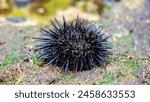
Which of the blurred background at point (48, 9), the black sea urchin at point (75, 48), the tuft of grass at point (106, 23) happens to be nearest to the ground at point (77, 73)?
the black sea urchin at point (75, 48)

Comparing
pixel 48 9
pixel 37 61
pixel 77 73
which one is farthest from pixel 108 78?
pixel 48 9

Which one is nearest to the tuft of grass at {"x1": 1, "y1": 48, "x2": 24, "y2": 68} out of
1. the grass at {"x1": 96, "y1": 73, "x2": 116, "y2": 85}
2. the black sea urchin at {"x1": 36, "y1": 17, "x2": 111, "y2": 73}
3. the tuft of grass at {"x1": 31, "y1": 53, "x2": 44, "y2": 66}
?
the tuft of grass at {"x1": 31, "y1": 53, "x2": 44, "y2": 66}

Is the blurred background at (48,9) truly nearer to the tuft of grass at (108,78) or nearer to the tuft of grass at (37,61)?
the tuft of grass at (37,61)

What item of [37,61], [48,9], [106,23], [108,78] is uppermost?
[48,9]

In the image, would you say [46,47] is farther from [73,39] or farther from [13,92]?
[13,92]

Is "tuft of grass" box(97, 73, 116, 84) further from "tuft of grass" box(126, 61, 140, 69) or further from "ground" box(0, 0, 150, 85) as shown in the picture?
"tuft of grass" box(126, 61, 140, 69)

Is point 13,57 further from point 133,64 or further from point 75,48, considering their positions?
point 133,64

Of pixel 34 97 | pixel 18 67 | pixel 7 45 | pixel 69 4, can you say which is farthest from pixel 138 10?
pixel 34 97
